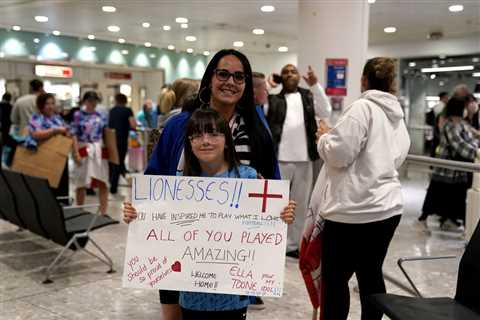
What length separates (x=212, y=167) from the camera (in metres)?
1.96

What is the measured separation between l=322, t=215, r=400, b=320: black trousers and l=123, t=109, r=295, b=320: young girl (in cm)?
70

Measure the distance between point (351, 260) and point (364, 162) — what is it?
471mm

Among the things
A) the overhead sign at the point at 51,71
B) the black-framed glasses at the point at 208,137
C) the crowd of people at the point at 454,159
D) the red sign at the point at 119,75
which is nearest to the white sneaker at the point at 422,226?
the crowd of people at the point at 454,159

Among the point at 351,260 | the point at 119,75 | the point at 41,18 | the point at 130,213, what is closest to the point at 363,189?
the point at 351,260

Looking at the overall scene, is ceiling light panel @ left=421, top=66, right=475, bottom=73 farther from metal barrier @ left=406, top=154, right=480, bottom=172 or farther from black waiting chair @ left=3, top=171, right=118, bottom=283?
black waiting chair @ left=3, top=171, right=118, bottom=283

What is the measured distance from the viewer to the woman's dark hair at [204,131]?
189cm

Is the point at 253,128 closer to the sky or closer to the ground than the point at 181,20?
closer to the ground

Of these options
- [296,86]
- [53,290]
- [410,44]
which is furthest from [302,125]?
[410,44]

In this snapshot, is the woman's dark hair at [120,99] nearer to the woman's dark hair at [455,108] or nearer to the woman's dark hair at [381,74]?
the woman's dark hair at [455,108]

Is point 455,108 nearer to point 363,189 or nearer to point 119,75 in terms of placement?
point 363,189

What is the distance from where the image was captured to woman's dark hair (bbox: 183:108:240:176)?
189 centimetres

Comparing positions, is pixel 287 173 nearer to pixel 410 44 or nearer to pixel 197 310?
pixel 197 310

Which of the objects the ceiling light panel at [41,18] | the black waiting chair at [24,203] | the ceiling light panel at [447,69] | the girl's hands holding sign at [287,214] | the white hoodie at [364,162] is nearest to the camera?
the girl's hands holding sign at [287,214]

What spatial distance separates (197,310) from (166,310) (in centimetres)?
25
